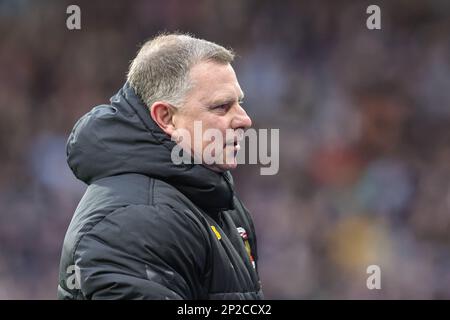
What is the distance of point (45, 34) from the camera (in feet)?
24.5

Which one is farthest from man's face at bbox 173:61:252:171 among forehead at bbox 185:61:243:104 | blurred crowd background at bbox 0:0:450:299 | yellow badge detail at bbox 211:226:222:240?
blurred crowd background at bbox 0:0:450:299

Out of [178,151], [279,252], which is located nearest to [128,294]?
[178,151]

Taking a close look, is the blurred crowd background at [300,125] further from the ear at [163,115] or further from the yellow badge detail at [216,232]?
the ear at [163,115]

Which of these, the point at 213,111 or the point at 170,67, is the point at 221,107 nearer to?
the point at 213,111

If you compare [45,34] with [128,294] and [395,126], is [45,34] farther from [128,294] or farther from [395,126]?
[128,294]

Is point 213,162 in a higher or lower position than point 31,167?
higher

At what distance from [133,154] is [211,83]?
0.32m

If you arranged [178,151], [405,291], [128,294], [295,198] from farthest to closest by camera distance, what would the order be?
[295,198] → [405,291] → [178,151] → [128,294]

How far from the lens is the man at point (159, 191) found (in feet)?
7.41

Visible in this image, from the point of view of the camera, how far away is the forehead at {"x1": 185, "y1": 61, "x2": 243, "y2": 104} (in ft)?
8.42

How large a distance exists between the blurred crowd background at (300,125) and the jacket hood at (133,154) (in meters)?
4.37

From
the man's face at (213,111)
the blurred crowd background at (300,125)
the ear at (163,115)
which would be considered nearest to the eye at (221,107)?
the man's face at (213,111)

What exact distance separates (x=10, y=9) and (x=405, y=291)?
3991 mm

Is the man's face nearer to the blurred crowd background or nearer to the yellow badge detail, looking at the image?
the yellow badge detail
